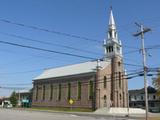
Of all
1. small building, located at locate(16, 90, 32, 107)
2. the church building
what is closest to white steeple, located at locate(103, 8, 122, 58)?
the church building

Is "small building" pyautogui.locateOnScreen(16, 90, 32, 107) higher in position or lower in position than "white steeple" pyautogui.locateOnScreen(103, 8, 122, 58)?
lower

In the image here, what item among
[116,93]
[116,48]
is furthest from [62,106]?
[116,48]

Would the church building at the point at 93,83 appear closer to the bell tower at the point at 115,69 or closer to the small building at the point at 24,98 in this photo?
the bell tower at the point at 115,69

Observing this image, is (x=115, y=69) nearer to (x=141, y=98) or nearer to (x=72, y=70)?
(x=72, y=70)

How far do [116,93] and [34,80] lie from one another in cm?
3395

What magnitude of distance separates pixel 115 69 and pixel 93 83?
8.24 metres

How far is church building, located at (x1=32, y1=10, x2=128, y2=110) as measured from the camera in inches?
3068

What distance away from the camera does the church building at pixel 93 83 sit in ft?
256

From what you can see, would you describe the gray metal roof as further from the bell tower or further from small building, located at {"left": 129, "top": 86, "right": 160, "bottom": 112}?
small building, located at {"left": 129, "top": 86, "right": 160, "bottom": 112}

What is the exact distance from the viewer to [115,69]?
8231cm

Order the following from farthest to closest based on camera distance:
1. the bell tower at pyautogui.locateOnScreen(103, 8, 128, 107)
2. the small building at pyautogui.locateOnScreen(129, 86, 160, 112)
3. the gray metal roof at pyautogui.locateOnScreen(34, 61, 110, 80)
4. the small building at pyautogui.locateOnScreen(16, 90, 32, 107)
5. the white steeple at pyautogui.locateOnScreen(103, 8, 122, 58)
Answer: the small building at pyautogui.locateOnScreen(16, 90, 32, 107) < the small building at pyautogui.locateOnScreen(129, 86, 160, 112) < the white steeple at pyautogui.locateOnScreen(103, 8, 122, 58) < the gray metal roof at pyautogui.locateOnScreen(34, 61, 110, 80) < the bell tower at pyautogui.locateOnScreen(103, 8, 128, 107)

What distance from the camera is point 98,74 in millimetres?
77625

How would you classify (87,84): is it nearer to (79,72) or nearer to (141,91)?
(79,72)

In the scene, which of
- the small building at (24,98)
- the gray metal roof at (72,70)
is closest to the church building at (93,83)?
the gray metal roof at (72,70)
